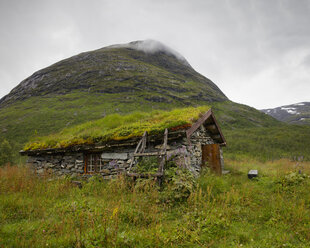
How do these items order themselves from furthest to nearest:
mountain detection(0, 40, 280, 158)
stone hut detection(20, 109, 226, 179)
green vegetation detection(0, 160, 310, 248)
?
mountain detection(0, 40, 280, 158)
stone hut detection(20, 109, 226, 179)
green vegetation detection(0, 160, 310, 248)

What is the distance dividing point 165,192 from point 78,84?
63916 mm

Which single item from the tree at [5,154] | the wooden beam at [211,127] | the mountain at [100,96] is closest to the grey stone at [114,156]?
the wooden beam at [211,127]

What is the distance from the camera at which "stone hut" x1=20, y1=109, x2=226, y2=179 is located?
21.7 feet

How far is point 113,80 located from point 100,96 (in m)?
11.9

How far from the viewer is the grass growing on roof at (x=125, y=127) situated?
7.14m

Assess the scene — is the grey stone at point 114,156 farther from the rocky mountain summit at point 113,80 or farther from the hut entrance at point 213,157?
the rocky mountain summit at point 113,80

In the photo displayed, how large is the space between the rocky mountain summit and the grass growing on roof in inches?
1703

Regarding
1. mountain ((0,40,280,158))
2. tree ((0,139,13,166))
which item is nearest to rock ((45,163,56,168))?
tree ((0,139,13,166))

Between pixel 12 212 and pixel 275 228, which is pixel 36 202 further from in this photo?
pixel 275 228

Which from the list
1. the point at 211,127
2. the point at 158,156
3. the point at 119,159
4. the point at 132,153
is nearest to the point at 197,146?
the point at 211,127

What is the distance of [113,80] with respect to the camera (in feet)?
204

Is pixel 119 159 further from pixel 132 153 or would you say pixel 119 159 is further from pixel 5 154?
pixel 5 154

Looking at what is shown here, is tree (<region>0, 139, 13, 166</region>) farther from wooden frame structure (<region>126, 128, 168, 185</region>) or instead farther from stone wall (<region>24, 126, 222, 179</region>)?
wooden frame structure (<region>126, 128, 168, 185</region>)

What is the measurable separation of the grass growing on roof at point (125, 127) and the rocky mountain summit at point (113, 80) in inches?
1703
